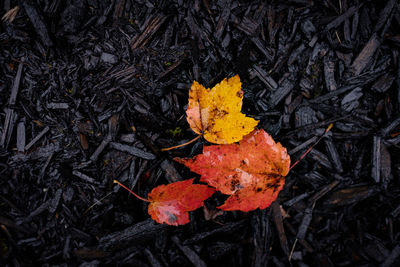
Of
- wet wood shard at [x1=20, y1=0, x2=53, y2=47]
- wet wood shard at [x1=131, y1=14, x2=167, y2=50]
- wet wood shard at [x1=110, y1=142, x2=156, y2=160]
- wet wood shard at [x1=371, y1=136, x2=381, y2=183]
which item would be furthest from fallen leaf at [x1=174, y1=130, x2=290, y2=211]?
wet wood shard at [x1=20, y1=0, x2=53, y2=47]

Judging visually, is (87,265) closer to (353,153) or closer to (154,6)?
(154,6)

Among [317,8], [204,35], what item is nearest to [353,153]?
[317,8]

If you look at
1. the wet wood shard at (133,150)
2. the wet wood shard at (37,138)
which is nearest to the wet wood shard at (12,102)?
the wet wood shard at (37,138)

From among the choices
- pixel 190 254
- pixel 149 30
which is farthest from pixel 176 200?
pixel 149 30

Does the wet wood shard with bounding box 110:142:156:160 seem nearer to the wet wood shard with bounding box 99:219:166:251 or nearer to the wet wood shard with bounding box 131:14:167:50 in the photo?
the wet wood shard with bounding box 99:219:166:251

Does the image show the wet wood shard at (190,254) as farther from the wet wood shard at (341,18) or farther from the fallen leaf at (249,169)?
the wet wood shard at (341,18)

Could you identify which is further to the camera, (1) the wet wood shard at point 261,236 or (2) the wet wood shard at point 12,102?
(2) the wet wood shard at point 12,102

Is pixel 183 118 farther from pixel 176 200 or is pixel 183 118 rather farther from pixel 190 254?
pixel 190 254
